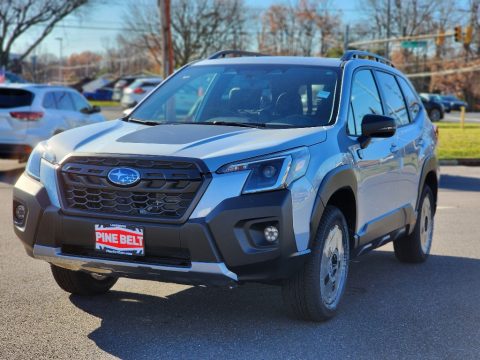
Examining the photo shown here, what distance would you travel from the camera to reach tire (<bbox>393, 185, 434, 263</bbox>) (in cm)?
710

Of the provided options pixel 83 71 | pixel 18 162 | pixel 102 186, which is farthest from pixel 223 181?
pixel 83 71

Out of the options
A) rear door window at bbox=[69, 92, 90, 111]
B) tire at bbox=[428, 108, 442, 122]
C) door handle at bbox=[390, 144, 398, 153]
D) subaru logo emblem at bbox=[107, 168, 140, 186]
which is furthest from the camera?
tire at bbox=[428, 108, 442, 122]

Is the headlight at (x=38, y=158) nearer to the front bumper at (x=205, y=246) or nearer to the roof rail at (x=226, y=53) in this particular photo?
the front bumper at (x=205, y=246)

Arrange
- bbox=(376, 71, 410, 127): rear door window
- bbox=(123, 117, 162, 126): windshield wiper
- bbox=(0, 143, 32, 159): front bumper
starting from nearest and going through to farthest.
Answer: bbox=(123, 117, 162, 126): windshield wiper, bbox=(376, 71, 410, 127): rear door window, bbox=(0, 143, 32, 159): front bumper

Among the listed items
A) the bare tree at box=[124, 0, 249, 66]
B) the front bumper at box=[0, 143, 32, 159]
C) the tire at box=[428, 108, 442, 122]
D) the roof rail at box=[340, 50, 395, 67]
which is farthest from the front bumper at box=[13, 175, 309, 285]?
the bare tree at box=[124, 0, 249, 66]

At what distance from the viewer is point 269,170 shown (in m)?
4.45

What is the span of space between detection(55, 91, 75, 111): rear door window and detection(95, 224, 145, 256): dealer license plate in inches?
417

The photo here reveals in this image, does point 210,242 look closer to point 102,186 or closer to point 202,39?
point 102,186

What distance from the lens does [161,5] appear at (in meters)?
21.4

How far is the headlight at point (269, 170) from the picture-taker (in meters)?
4.37

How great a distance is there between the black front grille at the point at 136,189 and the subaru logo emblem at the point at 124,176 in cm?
2

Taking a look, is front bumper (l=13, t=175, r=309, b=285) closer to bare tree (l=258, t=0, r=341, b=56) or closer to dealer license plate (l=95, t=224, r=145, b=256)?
dealer license plate (l=95, t=224, r=145, b=256)

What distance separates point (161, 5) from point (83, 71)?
13762 centimetres

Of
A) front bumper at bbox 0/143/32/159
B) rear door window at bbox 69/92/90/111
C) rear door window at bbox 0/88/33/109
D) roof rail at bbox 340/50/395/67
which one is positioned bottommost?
front bumper at bbox 0/143/32/159
